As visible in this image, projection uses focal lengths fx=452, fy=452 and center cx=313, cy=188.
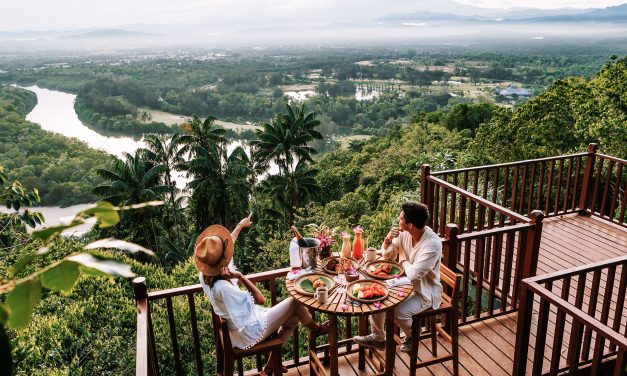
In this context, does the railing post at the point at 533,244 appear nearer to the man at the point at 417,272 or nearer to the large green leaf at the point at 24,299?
the man at the point at 417,272

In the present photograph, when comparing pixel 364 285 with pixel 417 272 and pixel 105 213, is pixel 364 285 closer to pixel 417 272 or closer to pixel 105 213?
pixel 417 272

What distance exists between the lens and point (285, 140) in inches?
1355

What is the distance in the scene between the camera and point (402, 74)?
12000 cm

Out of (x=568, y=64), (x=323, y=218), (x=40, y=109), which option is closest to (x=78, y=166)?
(x=323, y=218)

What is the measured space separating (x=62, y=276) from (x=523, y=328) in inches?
134

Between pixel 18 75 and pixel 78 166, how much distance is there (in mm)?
64552

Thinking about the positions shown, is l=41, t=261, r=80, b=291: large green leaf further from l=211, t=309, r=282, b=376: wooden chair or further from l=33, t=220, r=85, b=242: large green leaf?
l=211, t=309, r=282, b=376: wooden chair

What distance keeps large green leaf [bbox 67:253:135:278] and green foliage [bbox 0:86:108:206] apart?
49.1 m

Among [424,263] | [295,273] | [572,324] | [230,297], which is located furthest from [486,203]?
[230,297]

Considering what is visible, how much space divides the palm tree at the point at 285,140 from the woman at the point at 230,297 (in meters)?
30.9

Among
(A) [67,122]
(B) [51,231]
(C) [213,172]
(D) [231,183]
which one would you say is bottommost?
(A) [67,122]

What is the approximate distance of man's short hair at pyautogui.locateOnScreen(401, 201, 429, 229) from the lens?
11.5 feet

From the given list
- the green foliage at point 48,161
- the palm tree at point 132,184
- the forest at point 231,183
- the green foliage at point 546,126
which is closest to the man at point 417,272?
the forest at point 231,183

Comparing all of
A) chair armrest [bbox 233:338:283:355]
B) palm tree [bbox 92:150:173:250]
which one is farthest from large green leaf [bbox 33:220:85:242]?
palm tree [bbox 92:150:173:250]
